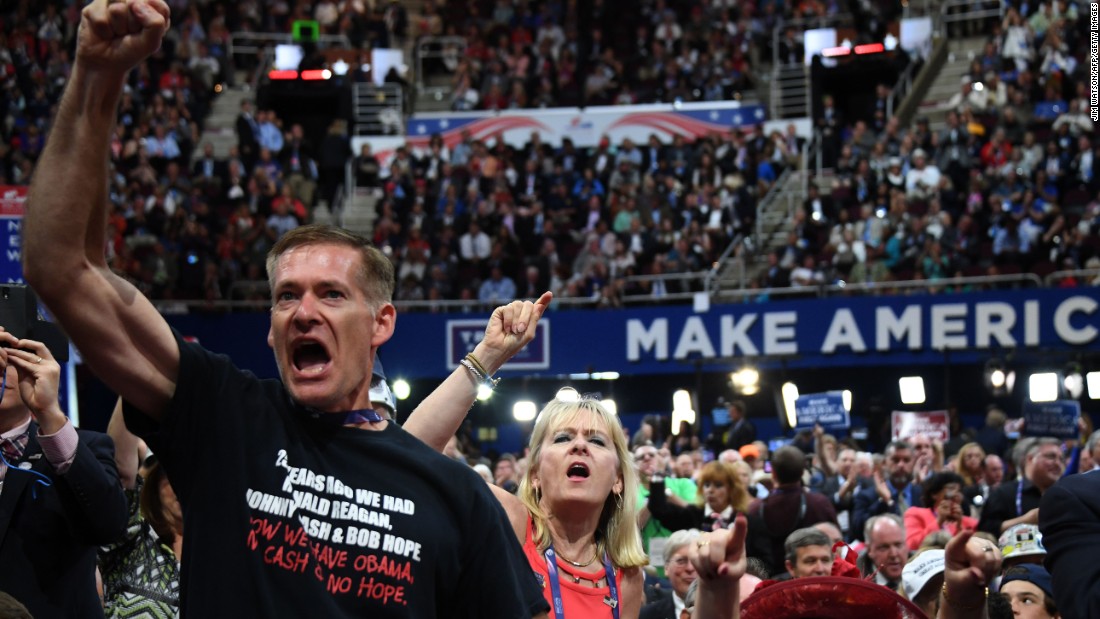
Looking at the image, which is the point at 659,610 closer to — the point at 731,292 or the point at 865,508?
the point at 865,508

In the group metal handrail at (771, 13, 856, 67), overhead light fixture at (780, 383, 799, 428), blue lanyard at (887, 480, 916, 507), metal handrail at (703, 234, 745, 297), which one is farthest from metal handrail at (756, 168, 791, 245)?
blue lanyard at (887, 480, 916, 507)

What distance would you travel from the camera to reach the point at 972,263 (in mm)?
20141

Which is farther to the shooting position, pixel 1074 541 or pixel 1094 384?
pixel 1094 384

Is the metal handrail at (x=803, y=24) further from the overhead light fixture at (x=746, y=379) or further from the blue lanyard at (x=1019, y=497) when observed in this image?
the blue lanyard at (x=1019, y=497)

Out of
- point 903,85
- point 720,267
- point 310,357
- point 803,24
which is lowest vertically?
point 310,357

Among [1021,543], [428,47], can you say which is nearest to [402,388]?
[428,47]

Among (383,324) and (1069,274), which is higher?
(1069,274)

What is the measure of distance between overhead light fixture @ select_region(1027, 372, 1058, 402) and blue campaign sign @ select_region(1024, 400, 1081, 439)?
17.7ft

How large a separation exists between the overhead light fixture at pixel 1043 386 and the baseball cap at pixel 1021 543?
12.5 meters

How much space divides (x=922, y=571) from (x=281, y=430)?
3.25 m

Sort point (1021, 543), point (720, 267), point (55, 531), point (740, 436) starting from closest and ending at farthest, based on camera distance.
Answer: point (55, 531), point (1021, 543), point (740, 436), point (720, 267)

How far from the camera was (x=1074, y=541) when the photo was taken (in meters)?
3.31

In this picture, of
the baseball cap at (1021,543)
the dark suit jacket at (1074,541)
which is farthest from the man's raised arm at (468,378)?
the baseball cap at (1021,543)

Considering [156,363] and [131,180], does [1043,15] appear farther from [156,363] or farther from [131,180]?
[156,363]
